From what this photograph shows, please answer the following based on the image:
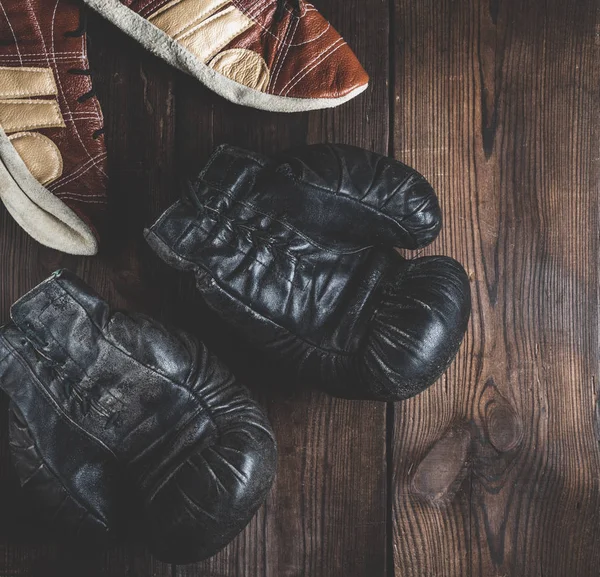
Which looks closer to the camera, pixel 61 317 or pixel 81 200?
pixel 61 317

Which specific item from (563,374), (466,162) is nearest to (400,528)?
(563,374)

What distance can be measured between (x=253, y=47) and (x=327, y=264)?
0.44m

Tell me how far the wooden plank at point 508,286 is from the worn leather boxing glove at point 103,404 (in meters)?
0.40

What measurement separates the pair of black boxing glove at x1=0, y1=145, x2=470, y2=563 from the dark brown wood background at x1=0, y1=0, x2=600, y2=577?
150 mm

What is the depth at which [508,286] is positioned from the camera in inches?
45.3

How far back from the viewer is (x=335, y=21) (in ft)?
3.83

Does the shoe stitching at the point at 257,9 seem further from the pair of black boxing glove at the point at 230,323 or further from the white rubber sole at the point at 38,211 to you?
the white rubber sole at the point at 38,211

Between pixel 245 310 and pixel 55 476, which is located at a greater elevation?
pixel 245 310

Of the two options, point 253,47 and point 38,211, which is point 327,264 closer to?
point 253,47

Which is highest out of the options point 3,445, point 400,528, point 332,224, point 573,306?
point 332,224

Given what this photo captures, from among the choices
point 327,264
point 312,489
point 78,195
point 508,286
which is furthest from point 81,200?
point 508,286

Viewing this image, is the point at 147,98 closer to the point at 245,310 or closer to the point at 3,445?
the point at 245,310

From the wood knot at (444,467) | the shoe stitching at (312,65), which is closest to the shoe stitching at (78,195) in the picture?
the shoe stitching at (312,65)

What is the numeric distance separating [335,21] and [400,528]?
1.02 meters
